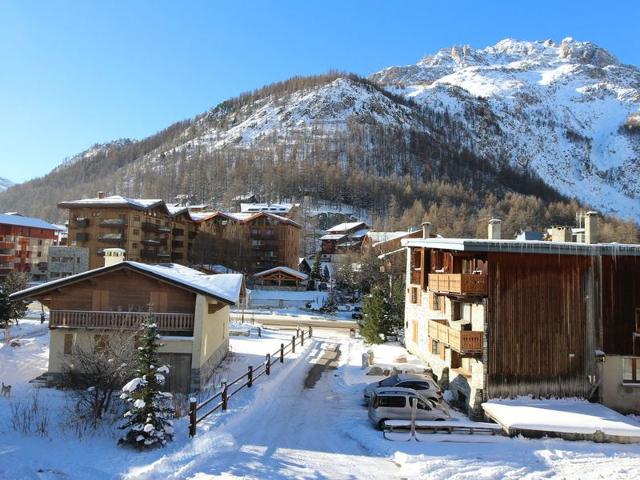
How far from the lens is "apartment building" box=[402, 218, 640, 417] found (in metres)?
19.6

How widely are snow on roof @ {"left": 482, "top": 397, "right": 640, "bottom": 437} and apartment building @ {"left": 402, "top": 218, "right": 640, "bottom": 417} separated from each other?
0.55 m

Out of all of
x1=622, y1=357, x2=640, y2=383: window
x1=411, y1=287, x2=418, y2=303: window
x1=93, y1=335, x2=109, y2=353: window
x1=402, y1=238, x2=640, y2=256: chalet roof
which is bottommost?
x1=622, y1=357, x2=640, y2=383: window

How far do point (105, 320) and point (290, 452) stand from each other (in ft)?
39.7

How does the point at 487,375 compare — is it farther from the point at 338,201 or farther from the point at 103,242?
the point at 338,201

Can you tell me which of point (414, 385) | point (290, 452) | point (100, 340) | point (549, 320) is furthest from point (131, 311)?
point (549, 320)

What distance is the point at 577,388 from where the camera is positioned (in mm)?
19938

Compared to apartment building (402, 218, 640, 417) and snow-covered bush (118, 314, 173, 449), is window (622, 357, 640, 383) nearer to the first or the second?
apartment building (402, 218, 640, 417)

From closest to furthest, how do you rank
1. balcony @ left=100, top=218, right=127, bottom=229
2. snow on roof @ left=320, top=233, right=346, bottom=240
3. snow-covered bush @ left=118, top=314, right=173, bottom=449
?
snow-covered bush @ left=118, top=314, right=173, bottom=449
balcony @ left=100, top=218, right=127, bottom=229
snow on roof @ left=320, top=233, right=346, bottom=240

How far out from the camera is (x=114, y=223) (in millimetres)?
72125

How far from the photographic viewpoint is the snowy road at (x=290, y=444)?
11.3 meters

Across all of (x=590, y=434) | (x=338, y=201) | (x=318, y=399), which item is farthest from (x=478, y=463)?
(x=338, y=201)

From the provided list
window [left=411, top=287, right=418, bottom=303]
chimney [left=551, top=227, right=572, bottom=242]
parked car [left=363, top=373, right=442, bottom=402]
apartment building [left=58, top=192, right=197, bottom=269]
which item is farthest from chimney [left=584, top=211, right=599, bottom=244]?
apartment building [left=58, top=192, right=197, bottom=269]

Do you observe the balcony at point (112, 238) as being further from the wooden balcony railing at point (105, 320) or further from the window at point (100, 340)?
the window at point (100, 340)

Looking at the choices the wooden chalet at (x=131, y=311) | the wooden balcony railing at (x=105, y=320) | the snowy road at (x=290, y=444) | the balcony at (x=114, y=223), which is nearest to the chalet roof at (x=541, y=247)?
the snowy road at (x=290, y=444)
